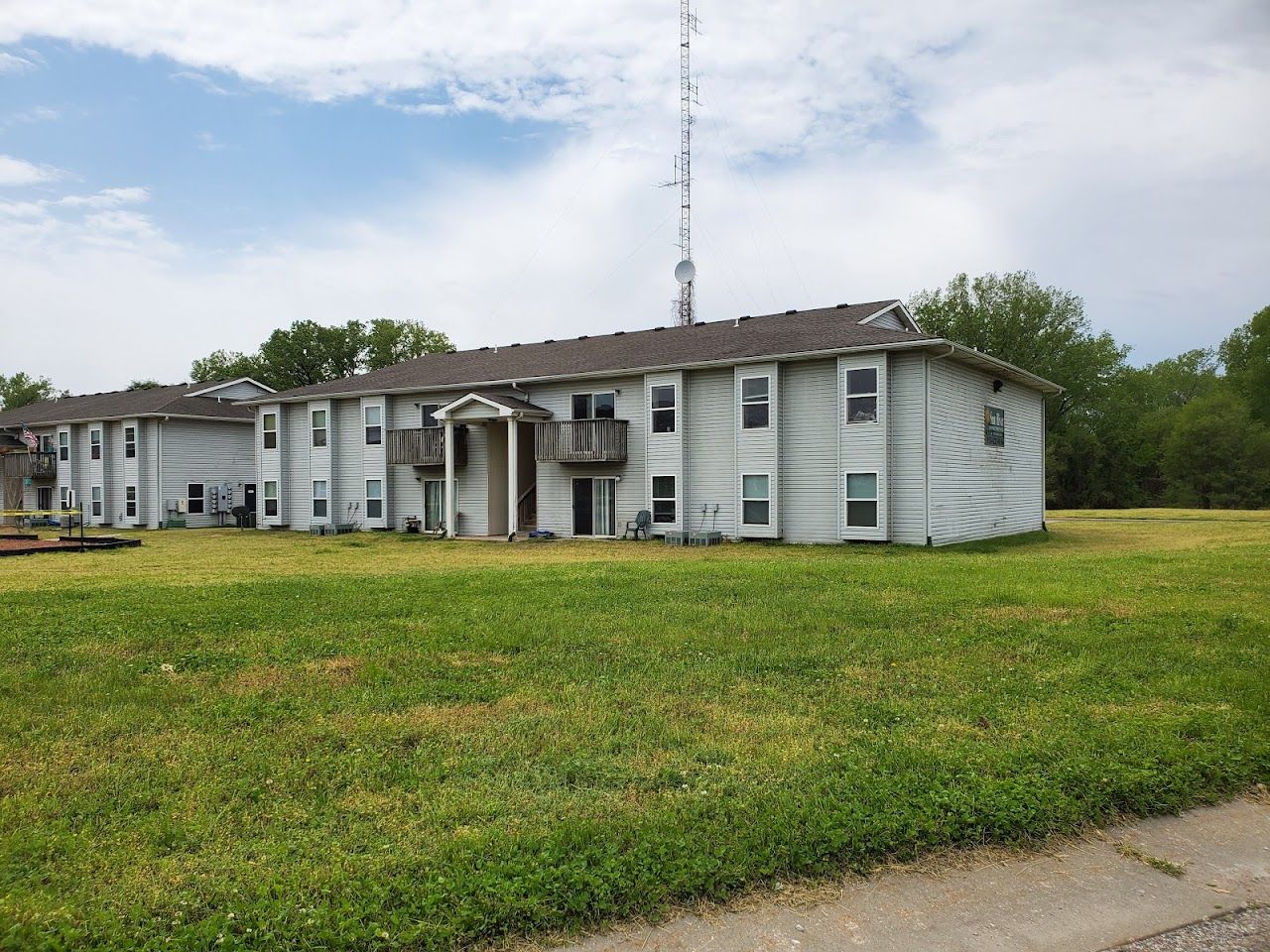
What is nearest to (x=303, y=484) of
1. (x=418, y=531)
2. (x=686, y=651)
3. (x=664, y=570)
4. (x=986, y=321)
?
(x=418, y=531)

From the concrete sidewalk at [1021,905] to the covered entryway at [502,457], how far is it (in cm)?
2129

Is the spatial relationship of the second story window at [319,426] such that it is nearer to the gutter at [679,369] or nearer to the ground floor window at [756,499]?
Answer: the gutter at [679,369]

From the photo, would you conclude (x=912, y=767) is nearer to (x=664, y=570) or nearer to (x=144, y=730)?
(x=144, y=730)

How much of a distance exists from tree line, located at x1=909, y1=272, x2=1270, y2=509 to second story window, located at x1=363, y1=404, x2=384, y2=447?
125ft

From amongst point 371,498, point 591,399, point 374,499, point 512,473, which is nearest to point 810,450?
point 591,399

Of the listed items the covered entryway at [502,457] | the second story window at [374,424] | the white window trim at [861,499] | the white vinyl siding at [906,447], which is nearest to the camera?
the white vinyl siding at [906,447]

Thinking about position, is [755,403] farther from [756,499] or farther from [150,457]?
[150,457]

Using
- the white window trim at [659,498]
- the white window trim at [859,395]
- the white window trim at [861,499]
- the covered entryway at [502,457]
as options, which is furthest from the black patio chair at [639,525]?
the white window trim at [859,395]

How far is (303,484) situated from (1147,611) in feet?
90.8

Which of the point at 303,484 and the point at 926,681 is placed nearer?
the point at 926,681

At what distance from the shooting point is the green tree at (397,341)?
59625mm

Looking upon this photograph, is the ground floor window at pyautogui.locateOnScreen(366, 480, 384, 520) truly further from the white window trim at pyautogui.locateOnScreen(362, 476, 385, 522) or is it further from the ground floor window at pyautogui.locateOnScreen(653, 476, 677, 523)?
the ground floor window at pyautogui.locateOnScreen(653, 476, 677, 523)

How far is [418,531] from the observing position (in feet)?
89.3

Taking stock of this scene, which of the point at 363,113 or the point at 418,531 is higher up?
the point at 363,113
